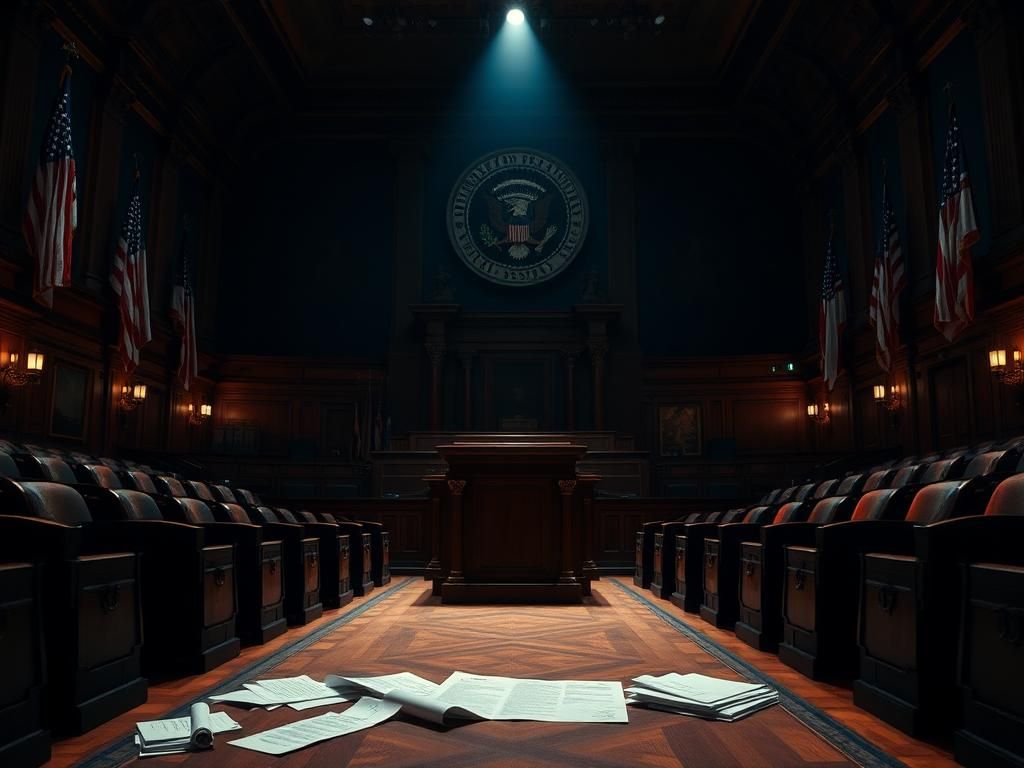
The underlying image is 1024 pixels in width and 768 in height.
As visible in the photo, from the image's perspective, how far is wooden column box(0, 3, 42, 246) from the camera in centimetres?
974

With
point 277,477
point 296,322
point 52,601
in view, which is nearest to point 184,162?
point 296,322

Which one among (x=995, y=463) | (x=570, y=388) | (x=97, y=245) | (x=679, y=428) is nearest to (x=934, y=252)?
(x=679, y=428)

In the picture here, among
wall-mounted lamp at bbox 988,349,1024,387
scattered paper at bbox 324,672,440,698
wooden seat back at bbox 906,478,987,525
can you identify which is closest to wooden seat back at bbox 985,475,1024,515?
wooden seat back at bbox 906,478,987,525

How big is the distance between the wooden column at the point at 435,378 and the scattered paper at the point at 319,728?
493 inches

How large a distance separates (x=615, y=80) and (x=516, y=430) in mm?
6924

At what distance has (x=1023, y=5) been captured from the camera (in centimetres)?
973

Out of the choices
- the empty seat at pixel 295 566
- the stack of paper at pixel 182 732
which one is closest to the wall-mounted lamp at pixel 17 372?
the empty seat at pixel 295 566

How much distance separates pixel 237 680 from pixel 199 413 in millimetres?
12229

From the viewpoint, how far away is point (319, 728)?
2830mm

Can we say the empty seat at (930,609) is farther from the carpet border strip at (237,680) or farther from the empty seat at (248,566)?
the empty seat at (248,566)

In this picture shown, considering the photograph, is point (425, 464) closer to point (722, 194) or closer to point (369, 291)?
point (369, 291)

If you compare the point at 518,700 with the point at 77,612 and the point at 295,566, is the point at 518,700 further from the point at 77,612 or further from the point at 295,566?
the point at 295,566

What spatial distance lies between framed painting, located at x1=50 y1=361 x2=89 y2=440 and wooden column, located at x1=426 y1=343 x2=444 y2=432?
5930mm

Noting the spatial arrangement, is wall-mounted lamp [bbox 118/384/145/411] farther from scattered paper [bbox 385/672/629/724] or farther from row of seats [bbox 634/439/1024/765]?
scattered paper [bbox 385/672/629/724]
